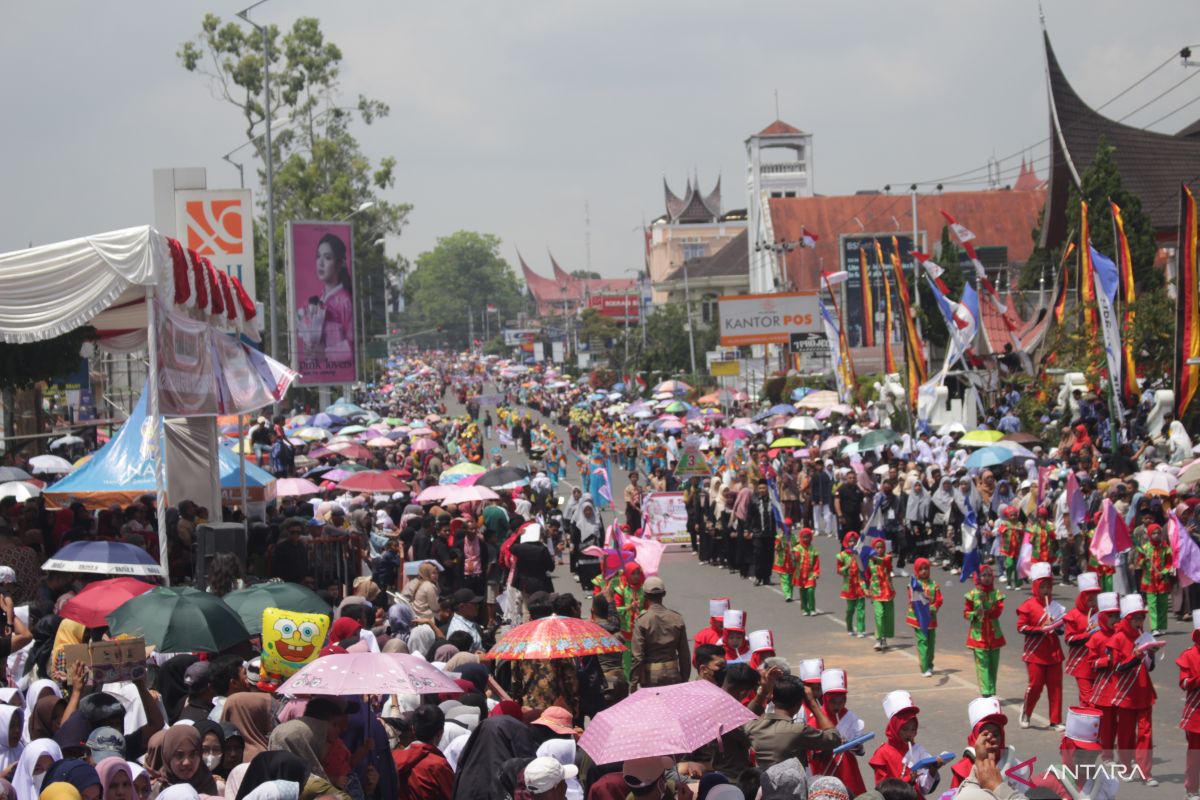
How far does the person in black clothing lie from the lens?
21.9 meters

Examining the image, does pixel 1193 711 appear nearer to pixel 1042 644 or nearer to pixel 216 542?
pixel 1042 644

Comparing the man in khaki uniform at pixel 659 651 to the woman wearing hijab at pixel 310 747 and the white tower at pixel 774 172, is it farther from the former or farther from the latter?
the white tower at pixel 774 172

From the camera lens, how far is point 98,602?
10.3 metres

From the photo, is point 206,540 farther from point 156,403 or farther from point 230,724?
point 230,724

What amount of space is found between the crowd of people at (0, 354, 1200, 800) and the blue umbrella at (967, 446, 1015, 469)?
1.47 feet

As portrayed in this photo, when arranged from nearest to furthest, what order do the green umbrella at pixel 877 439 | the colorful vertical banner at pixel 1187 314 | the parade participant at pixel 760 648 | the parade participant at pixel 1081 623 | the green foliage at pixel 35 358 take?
the parade participant at pixel 760 648 < the parade participant at pixel 1081 623 < the green foliage at pixel 35 358 < the colorful vertical banner at pixel 1187 314 < the green umbrella at pixel 877 439

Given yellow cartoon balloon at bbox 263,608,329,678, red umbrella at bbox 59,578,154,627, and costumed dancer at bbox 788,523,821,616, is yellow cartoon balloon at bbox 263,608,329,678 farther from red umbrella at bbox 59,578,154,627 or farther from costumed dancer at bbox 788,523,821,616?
costumed dancer at bbox 788,523,821,616

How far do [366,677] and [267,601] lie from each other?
2957mm

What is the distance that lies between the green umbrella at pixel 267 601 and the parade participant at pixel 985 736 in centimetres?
478

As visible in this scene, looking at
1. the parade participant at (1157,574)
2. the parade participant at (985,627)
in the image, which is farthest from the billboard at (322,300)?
the parade participant at (985,627)

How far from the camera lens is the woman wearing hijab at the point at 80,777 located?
21.1 ft

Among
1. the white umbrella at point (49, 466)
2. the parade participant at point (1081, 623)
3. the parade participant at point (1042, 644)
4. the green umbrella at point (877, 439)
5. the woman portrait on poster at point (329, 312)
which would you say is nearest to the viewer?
the parade participant at point (1081, 623)

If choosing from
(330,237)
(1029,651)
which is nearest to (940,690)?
(1029,651)

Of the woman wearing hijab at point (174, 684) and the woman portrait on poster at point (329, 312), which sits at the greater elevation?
the woman portrait on poster at point (329, 312)
